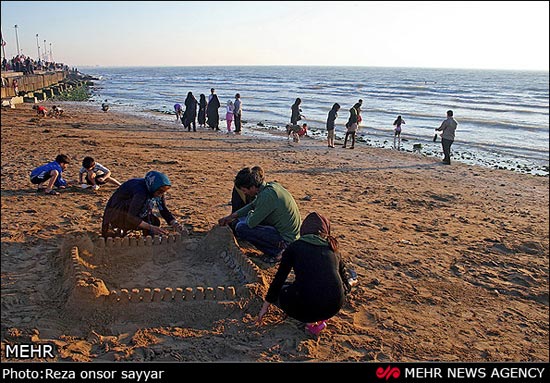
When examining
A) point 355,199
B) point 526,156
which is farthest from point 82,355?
point 526,156

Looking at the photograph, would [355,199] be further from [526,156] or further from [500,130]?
[500,130]

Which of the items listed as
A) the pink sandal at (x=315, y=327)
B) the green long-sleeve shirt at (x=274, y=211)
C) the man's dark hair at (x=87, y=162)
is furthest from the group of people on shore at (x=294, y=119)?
the pink sandal at (x=315, y=327)

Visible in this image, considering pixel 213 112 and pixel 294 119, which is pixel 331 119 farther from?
pixel 213 112

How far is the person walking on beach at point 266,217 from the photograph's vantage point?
203 inches

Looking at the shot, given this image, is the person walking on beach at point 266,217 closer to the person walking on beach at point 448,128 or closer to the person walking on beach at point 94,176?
the person walking on beach at point 94,176

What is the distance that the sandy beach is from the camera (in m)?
3.99

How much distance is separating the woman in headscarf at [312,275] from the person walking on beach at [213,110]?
14325 mm

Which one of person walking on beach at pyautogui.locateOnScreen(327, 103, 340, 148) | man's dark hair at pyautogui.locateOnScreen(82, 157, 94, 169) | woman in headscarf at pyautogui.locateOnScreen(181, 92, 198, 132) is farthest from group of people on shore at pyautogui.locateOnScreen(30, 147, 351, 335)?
woman in headscarf at pyautogui.locateOnScreen(181, 92, 198, 132)

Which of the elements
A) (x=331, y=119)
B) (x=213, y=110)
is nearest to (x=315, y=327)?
(x=331, y=119)

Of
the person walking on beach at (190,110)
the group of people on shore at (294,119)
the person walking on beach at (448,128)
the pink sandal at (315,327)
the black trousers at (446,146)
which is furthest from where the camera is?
the person walking on beach at (190,110)

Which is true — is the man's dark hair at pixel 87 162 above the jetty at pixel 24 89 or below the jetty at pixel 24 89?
below
